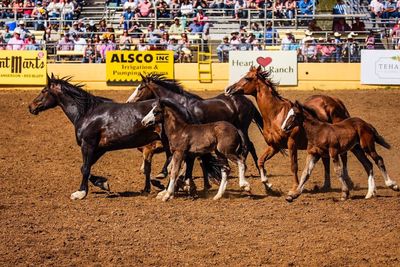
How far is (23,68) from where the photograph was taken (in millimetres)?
27109

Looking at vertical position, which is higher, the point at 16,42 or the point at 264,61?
the point at 16,42

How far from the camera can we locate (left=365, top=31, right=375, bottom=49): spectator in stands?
88.7 feet

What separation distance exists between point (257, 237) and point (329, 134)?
2.83 meters

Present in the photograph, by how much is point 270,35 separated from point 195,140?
17074 millimetres

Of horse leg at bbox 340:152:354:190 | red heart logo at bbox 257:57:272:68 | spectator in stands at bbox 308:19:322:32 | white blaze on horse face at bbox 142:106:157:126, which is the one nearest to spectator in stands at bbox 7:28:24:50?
red heart logo at bbox 257:57:272:68

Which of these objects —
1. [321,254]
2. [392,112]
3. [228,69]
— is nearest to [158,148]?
[321,254]

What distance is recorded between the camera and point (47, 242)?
9820 millimetres

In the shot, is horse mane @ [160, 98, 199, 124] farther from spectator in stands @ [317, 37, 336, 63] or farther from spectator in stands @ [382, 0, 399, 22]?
spectator in stands @ [382, 0, 399, 22]

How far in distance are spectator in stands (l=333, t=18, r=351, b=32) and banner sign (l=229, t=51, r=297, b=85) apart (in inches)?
160

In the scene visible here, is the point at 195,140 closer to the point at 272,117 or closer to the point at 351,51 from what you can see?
the point at 272,117

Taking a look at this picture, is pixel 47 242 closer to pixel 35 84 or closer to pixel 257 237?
pixel 257 237

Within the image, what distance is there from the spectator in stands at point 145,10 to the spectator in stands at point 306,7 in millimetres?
5359

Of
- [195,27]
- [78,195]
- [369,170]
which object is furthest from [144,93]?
[195,27]

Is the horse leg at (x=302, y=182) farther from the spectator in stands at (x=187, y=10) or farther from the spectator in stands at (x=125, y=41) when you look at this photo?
the spectator in stands at (x=187, y=10)
